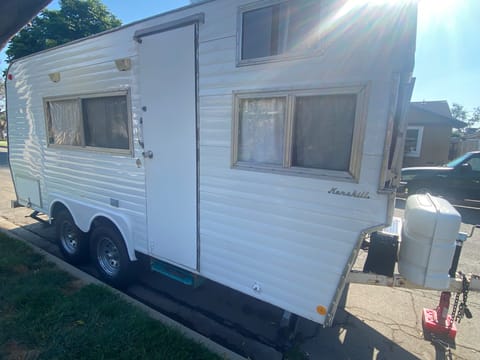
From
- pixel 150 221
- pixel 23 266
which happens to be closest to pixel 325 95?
pixel 150 221

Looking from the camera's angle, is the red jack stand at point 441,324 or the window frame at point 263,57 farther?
the red jack stand at point 441,324

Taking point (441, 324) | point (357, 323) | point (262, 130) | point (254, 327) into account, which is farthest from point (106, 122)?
point (441, 324)

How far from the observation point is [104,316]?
2850 millimetres

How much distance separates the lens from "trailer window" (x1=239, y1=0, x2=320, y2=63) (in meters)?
2.03

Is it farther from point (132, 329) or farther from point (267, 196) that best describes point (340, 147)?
point (132, 329)

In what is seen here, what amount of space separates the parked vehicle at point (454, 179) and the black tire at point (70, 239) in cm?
794

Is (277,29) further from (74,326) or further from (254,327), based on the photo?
(74,326)

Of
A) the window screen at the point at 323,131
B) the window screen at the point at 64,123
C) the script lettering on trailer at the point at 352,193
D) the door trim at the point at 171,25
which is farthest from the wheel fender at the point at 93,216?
the script lettering on trailer at the point at 352,193

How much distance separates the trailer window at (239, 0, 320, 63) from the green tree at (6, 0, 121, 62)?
1772cm

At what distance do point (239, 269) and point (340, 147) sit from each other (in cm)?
141

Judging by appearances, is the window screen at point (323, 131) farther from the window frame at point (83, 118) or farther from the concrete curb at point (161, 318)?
the window frame at point (83, 118)

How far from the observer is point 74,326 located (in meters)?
2.70

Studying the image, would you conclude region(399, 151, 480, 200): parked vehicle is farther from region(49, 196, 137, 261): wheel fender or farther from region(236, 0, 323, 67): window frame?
region(49, 196, 137, 261): wheel fender

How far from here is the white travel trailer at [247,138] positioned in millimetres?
1907
